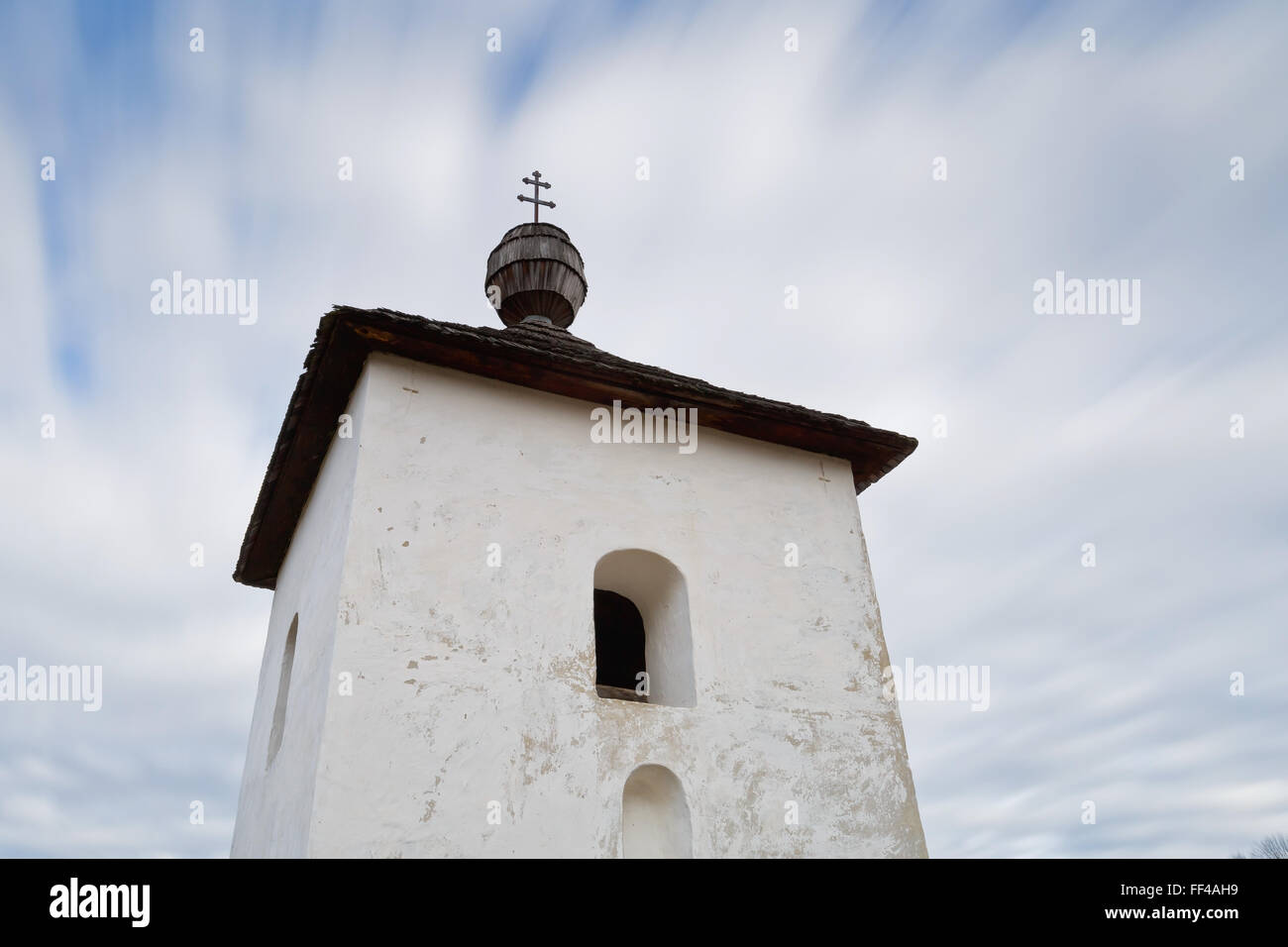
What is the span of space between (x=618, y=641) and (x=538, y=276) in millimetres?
4914

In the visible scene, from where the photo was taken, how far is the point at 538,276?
10.5 m

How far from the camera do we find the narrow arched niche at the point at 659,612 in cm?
631

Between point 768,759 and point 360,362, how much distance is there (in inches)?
166

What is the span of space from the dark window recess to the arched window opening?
2616mm

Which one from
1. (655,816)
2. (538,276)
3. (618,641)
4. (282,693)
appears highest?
(538,276)

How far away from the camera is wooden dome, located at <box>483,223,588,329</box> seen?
10.5m

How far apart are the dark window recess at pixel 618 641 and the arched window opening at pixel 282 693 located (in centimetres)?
262

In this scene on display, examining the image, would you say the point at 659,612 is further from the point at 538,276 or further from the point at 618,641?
the point at 538,276

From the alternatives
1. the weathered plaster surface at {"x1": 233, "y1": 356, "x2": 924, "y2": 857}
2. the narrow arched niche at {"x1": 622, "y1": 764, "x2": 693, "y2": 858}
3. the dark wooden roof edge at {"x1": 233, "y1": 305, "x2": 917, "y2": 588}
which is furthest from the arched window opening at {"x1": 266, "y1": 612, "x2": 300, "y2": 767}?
the narrow arched niche at {"x1": 622, "y1": 764, "x2": 693, "y2": 858}

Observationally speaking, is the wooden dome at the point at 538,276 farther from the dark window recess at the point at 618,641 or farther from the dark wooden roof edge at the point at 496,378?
the dark window recess at the point at 618,641

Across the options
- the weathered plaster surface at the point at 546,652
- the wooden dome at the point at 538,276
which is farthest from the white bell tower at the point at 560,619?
the wooden dome at the point at 538,276

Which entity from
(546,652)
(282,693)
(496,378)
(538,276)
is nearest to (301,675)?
(282,693)

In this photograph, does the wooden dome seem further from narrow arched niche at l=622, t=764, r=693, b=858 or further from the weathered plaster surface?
narrow arched niche at l=622, t=764, r=693, b=858
